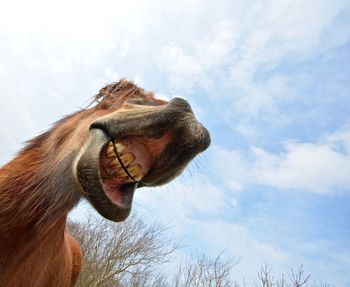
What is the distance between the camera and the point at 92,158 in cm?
215

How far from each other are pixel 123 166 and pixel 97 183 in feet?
0.70

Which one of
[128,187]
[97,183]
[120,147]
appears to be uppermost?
[120,147]

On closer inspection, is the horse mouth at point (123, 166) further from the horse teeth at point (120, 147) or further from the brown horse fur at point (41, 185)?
the brown horse fur at point (41, 185)

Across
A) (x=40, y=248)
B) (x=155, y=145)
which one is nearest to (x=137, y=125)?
(x=155, y=145)

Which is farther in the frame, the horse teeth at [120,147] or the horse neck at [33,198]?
the horse neck at [33,198]

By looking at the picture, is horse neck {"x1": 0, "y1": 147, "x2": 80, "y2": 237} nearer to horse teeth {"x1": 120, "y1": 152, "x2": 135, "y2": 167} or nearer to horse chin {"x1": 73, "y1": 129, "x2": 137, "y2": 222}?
horse chin {"x1": 73, "y1": 129, "x2": 137, "y2": 222}

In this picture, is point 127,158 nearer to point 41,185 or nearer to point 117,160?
point 117,160

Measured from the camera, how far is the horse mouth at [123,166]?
89.6 inches

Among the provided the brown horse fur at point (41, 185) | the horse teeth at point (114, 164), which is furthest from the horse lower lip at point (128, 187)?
the brown horse fur at point (41, 185)

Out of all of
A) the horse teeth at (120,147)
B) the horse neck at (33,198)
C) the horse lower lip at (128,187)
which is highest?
the horse teeth at (120,147)

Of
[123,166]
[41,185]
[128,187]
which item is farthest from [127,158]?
[41,185]

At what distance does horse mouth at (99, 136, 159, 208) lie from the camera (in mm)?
2275

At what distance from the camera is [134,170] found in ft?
7.67

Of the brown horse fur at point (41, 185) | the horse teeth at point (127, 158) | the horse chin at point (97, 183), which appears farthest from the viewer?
the brown horse fur at point (41, 185)
